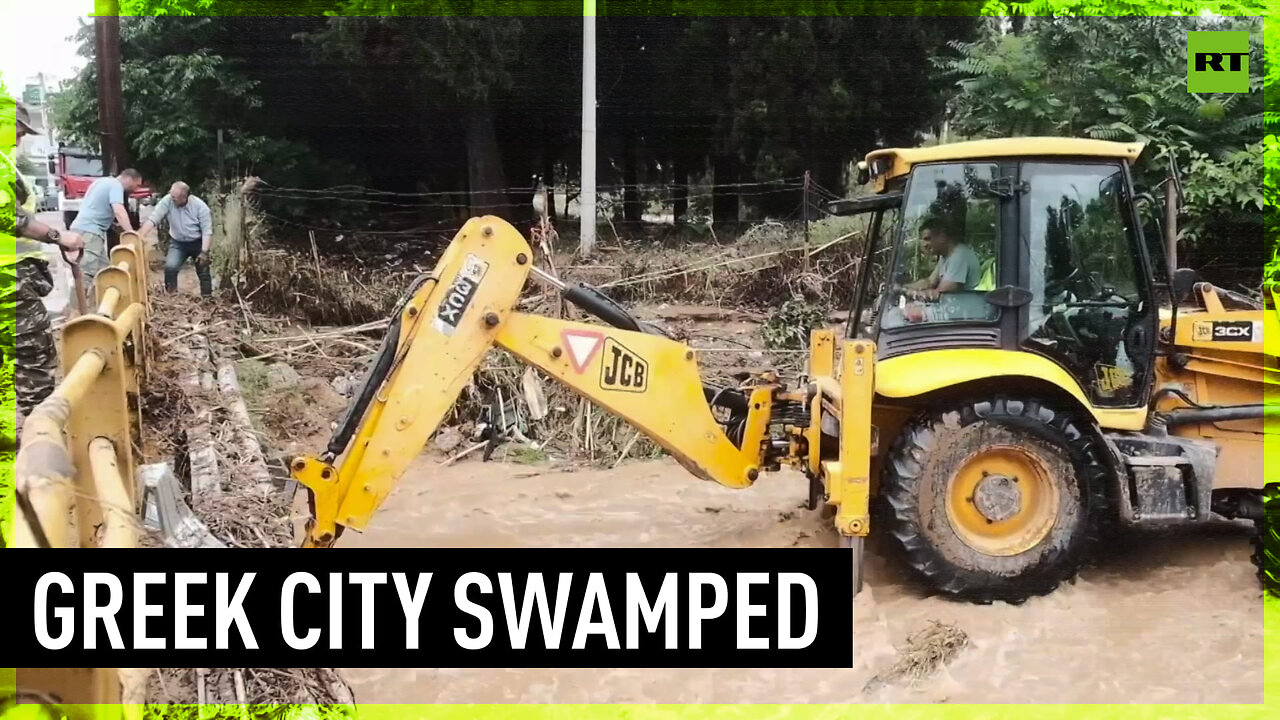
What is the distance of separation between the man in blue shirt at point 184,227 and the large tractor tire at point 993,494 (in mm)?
2101

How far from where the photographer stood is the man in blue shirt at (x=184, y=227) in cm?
314

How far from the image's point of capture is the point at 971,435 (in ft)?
8.23

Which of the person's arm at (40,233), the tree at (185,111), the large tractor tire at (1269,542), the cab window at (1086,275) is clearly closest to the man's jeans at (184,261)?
the tree at (185,111)

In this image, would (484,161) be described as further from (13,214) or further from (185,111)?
(13,214)

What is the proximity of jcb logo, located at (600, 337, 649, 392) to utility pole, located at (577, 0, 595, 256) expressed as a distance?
1004 mm

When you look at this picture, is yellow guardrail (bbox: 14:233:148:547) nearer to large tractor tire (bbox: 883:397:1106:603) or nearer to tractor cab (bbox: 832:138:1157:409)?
large tractor tire (bbox: 883:397:1106:603)

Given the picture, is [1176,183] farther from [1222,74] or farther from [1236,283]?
[1236,283]

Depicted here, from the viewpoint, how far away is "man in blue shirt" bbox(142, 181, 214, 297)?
10.3 ft

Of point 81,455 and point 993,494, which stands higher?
point 81,455

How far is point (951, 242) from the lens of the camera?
2.57m

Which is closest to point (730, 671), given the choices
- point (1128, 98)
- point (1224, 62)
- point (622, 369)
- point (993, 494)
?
point (622, 369)

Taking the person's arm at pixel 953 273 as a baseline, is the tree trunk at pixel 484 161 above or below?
above

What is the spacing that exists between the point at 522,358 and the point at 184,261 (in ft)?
5.22

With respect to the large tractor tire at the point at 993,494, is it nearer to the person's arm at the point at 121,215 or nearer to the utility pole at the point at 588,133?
the utility pole at the point at 588,133
